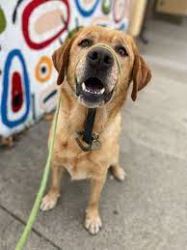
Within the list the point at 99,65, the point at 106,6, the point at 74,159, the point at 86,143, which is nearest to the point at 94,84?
the point at 99,65

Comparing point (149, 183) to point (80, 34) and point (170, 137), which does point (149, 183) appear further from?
point (80, 34)

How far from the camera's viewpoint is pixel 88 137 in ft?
6.31

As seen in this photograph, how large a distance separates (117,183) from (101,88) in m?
1.07

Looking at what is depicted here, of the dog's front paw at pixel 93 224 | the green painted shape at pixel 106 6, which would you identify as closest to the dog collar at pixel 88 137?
the dog's front paw at pixel 93 224

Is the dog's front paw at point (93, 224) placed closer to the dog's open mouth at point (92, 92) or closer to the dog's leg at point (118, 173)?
the dog's leg at point (118, 173)

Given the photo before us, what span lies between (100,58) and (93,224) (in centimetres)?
109

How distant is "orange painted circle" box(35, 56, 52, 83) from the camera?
2855mm

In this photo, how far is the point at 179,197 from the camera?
8.24ft

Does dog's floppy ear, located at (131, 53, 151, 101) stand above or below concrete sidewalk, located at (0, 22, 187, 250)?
above

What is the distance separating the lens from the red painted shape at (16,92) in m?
2.64

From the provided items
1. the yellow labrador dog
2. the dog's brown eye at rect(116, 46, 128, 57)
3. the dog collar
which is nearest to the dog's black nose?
the yellow labrador dog

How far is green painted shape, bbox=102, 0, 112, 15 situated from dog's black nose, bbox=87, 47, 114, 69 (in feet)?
7.37

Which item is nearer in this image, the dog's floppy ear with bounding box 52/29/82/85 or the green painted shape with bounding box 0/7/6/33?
the dog's floppy ear with bounding box 52/29/82/85

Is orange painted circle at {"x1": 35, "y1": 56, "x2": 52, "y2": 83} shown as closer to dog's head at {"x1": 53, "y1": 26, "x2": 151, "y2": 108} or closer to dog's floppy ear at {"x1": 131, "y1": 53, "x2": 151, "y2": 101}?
dog's head at {"x1": 53, "y1": 26, "x2": 151, "y2": 108}
